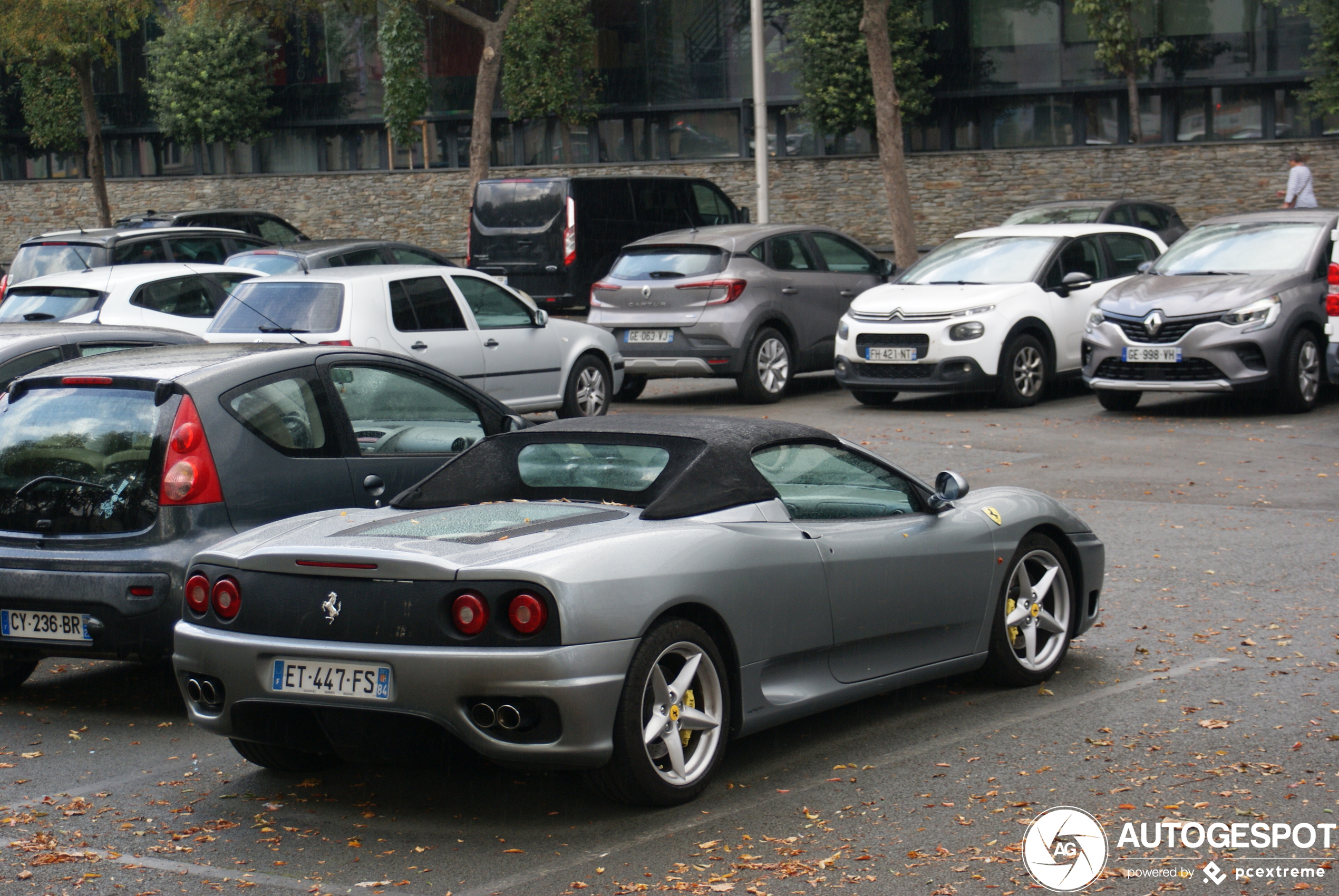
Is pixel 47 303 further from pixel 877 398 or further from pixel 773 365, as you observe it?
pixel 877 398

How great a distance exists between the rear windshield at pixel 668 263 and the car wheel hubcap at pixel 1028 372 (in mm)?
3087

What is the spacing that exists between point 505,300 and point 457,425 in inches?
264

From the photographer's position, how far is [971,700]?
6.40m

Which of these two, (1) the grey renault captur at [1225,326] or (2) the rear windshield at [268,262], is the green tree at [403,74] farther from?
(1) the grey renault captur at [1225,326]

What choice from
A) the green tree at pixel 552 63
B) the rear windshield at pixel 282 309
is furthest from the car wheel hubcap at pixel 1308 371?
the green tree at pixel 552 63

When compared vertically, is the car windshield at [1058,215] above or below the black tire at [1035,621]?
above

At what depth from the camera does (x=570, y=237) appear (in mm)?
22969

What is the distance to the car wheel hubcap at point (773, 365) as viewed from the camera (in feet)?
54.9

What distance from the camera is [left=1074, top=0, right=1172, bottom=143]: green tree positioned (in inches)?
1218

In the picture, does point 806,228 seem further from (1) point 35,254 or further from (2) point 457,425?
(2) point 457,425

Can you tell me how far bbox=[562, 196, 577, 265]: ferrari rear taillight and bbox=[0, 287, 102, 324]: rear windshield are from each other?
8457mm

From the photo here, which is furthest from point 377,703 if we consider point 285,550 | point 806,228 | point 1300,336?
point 806,228

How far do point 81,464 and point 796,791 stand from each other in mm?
3278

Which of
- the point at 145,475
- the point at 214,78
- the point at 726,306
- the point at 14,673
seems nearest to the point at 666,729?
the point at 145,475
